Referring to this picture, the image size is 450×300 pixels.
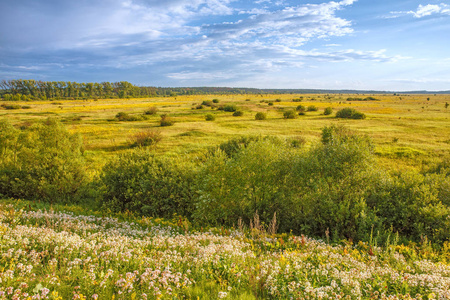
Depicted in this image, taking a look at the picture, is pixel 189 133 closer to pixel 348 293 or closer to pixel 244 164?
pixel 244 164

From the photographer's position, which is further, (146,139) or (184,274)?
(146,139)

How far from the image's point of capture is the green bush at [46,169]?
51.7ft

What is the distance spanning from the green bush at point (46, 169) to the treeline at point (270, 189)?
6 centimetres

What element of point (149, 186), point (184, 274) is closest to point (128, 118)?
point (149, 186)

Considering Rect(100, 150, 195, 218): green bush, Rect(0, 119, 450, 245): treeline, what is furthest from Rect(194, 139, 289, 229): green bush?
Rect(100, 150, 195, 218): green bush

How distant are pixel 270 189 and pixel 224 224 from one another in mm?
2633

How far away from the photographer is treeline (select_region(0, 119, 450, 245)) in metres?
9.68

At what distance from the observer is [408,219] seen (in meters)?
9.94

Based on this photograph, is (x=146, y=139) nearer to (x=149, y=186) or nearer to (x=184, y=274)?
(x=149, y=186)

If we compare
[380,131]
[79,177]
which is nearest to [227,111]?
[380,131]

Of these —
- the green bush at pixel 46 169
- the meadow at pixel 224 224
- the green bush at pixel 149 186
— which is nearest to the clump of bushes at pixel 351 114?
the meadow at pixel 224 224

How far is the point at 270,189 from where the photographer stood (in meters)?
11.9

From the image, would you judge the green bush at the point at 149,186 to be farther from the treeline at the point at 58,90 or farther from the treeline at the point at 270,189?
the treeline at the point at 58,90

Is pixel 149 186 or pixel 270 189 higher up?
pixel 270 189
